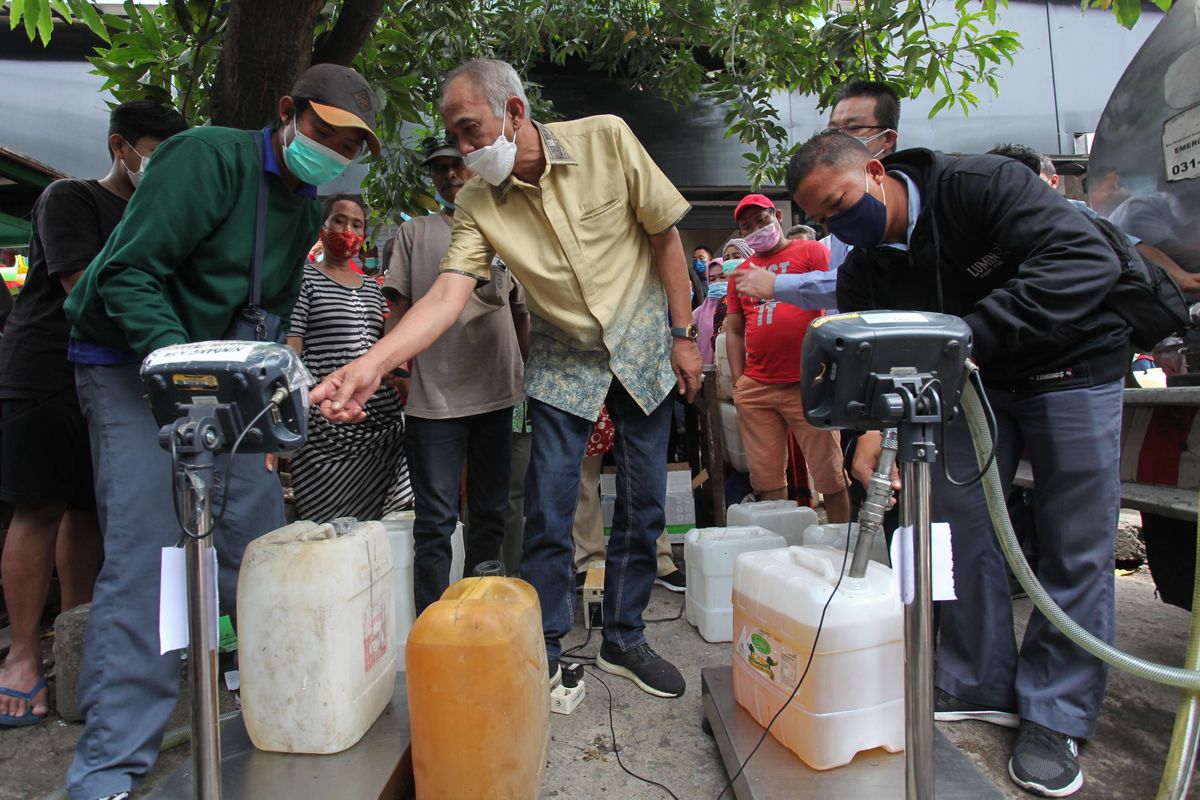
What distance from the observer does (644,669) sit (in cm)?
243

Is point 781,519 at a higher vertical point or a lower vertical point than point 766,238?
lower

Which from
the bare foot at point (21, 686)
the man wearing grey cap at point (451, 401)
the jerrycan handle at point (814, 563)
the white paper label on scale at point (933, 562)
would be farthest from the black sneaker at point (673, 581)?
the bare foot at point (21, 686)

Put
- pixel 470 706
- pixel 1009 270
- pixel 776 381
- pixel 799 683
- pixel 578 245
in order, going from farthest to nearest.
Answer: pixel 776 381 → pixel 578 245 → pixel 1009 270 → pixel 799 683 → pixel 470 706

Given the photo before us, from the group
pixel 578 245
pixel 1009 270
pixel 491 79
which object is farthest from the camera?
pixel 578 245

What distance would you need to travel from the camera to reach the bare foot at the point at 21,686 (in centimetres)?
238

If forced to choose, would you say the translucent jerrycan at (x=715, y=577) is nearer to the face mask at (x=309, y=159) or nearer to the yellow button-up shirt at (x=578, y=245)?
the yellow button-up shirt at (x=578, y=245)

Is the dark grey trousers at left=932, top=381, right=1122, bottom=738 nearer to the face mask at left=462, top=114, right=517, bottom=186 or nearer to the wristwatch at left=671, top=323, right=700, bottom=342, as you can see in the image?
the wristwatch at left=671, top=323, right=700, bottom=342

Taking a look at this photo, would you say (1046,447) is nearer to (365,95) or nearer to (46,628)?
(365,95)

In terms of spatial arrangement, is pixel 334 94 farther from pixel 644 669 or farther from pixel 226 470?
pixel 644 669

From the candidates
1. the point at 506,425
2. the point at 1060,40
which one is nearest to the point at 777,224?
the point at 506,425

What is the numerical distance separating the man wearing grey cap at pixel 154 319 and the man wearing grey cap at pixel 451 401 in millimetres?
677

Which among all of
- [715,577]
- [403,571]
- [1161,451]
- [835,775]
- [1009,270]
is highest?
[1009,270]

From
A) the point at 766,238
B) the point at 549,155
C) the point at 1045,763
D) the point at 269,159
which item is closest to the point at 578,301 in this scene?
the point at 549,155

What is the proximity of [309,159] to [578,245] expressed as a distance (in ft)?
2.75
